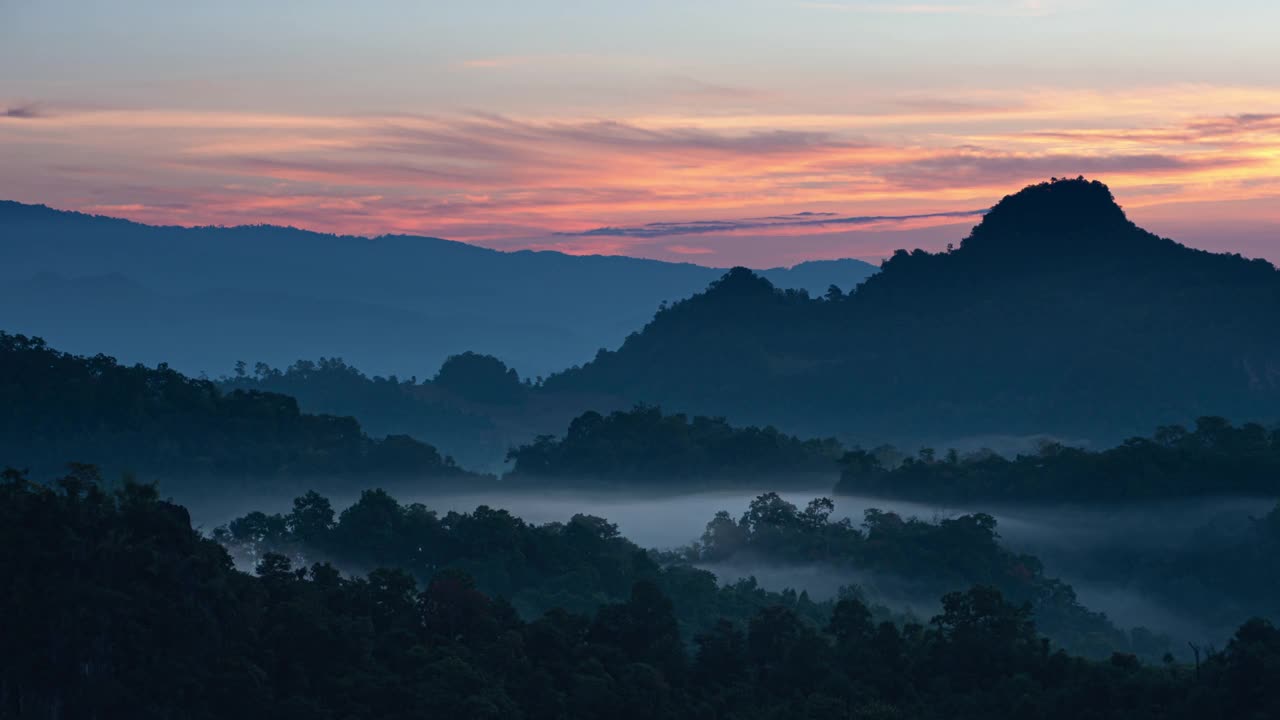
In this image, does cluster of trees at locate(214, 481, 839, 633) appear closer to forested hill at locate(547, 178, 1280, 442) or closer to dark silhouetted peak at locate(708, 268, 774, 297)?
forested hill at locate(547, 178, 1280, 442)

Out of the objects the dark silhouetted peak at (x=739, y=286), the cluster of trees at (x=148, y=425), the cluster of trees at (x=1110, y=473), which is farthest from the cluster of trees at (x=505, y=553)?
the dark silhouetted peak at (x=739, y=286)

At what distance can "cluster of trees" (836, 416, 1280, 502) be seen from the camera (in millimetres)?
69188

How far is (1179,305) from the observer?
154 meters

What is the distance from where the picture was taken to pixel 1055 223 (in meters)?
166

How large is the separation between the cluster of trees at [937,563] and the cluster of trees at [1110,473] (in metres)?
7.64

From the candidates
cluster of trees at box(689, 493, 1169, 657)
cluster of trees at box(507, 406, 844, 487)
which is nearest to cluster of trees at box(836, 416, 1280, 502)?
cluster of trees at box(689, 493, 1169, 657)

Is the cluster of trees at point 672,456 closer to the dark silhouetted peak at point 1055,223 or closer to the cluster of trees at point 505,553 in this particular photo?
the cluster of trees at point 505,553

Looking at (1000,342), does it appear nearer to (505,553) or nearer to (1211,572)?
(1211,572)

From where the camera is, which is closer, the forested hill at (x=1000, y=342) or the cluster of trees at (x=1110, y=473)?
the cluster of trees at (x=1110, y=473)

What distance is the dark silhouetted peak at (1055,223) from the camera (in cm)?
16362

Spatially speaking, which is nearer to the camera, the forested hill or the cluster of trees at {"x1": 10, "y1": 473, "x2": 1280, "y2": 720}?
the cluster of trees at {"x1": 10, "y1": 473, "x2": 1280, "y2": 720}

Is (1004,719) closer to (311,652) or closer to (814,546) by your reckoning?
(311,652)

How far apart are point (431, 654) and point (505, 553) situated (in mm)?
23146

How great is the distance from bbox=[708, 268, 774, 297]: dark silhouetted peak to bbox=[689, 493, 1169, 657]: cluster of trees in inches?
3916
